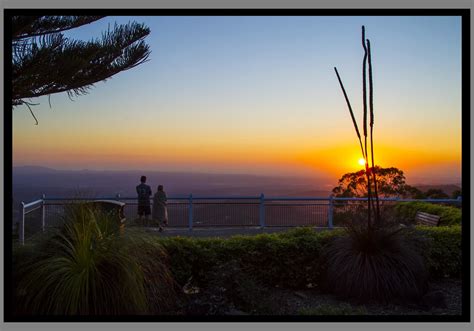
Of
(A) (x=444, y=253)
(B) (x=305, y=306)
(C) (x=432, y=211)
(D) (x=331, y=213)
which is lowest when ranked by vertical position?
(B) (x=305, y=306)

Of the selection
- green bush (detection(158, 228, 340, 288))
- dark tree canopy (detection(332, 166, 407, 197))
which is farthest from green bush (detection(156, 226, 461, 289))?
dark tree canopy (detection(332, 166, 407, 197))

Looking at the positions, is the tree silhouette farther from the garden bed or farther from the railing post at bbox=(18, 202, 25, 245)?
the garden bed

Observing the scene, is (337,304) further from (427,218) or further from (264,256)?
(427,218)

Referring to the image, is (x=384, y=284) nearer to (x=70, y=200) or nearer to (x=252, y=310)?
(x=252, y=310)

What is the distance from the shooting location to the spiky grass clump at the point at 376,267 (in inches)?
231

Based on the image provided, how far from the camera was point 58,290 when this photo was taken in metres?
4.67

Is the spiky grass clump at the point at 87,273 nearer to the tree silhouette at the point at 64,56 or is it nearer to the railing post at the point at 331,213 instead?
the tree silhouette at the point at 64,56

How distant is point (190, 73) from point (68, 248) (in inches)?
170

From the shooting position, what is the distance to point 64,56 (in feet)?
23.0

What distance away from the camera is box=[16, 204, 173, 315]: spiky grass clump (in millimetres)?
4652

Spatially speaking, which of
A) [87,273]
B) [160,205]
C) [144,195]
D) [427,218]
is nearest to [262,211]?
[160,205]

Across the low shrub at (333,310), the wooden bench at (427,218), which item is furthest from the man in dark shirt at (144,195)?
the low shrub at (333,310)

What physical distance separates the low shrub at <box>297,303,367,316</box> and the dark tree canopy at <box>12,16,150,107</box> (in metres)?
4.27

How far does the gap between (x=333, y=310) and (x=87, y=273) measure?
2439 mm
